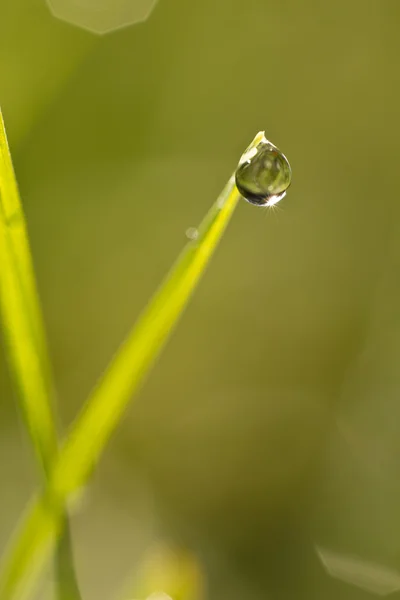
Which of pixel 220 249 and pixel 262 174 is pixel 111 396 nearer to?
pixel 262 174

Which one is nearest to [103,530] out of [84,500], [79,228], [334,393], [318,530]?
[84,500]

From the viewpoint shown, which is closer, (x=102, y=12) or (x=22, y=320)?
(x=22, y=320)

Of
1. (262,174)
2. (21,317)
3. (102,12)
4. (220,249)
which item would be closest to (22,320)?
(21,317)

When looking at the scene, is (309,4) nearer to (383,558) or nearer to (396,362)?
(396,362)

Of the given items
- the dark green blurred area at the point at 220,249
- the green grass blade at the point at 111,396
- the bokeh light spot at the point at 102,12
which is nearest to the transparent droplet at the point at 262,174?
the green grass blade at the point at 111,396

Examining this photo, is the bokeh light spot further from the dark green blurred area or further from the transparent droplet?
the transparent droplet
